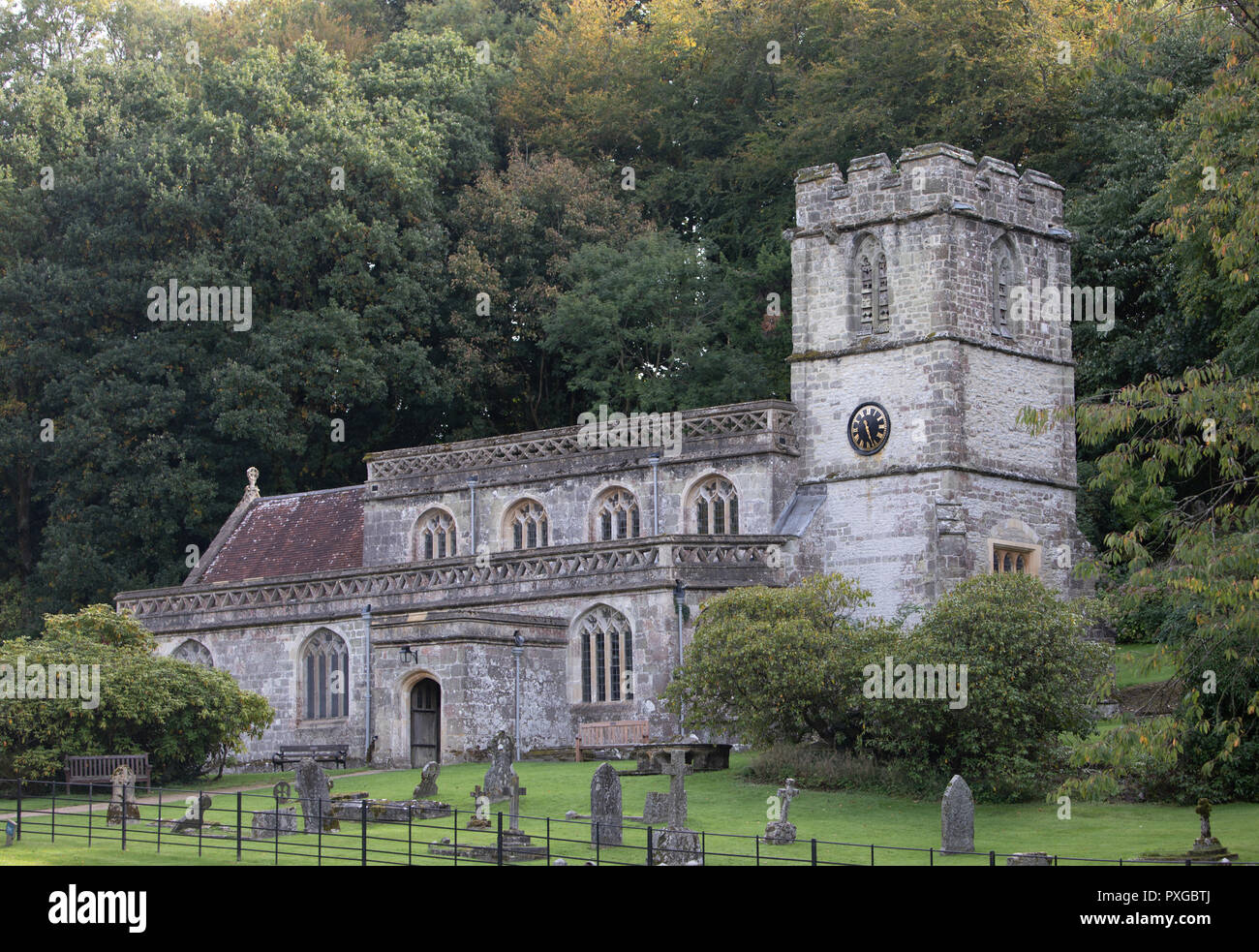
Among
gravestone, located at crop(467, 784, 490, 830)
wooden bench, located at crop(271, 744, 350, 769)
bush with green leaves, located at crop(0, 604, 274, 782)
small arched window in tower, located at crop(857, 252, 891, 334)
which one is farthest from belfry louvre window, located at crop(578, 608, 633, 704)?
gravestone, located at crop(467, 784, 490, 830)

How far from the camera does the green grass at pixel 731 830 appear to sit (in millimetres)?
28516

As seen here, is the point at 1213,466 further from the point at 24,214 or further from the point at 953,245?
the point at 24,214

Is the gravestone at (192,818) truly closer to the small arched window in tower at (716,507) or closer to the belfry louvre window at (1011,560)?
the small arched window in tower at (716,507)

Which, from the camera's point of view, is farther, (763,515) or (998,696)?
(763,515)

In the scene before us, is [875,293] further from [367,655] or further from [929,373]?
[367,655]

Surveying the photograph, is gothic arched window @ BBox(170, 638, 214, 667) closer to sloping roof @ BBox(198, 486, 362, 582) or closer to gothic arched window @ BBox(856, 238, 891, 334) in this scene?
sloping roof @ BBox(198, 486, 362, 582)

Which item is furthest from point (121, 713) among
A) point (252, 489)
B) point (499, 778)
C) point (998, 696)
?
point (252, 489)

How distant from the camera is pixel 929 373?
46.9m

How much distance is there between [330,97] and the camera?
210ft

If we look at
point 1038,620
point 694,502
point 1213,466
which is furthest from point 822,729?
point 1213,466

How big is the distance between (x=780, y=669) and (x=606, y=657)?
8.62 meters

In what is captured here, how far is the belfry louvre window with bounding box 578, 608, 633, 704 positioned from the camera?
45.1 metres

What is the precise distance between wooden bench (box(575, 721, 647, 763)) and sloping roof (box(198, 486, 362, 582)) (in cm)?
1391
